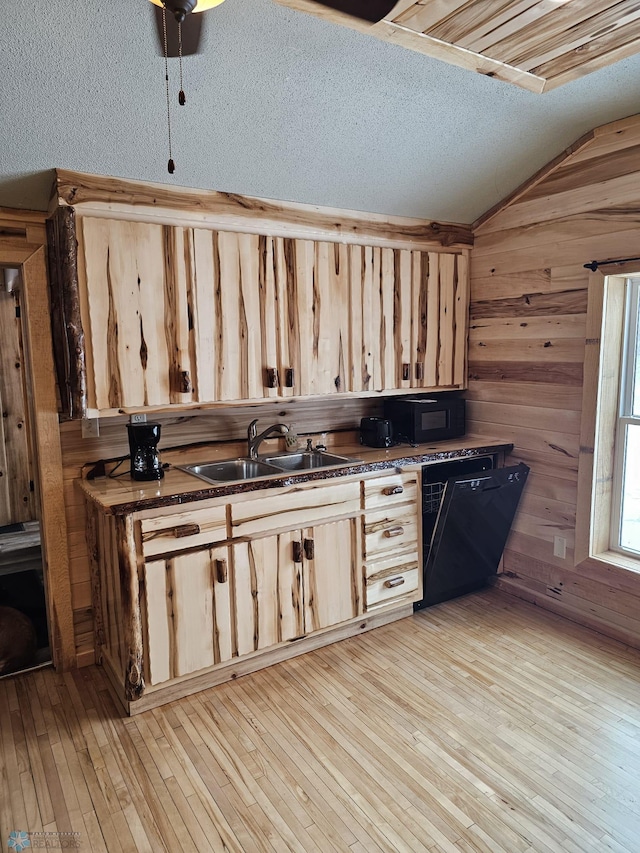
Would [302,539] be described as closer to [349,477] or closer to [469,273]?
[349,477]

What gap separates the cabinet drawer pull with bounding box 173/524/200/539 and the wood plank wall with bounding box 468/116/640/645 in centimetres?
197

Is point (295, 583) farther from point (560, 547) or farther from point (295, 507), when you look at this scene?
point (560, 547)

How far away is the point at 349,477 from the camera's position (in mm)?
2877

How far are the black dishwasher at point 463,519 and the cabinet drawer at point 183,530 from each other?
1156 mm

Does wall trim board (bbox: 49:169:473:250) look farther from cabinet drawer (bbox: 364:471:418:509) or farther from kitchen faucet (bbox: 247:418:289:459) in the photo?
cabinet drawer (bbox: 364:471:418:509)

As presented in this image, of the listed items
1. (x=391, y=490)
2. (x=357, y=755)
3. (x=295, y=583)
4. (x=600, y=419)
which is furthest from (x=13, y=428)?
(x=600, y=419)

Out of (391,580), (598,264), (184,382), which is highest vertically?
(598,264)

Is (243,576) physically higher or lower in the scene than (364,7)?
lower

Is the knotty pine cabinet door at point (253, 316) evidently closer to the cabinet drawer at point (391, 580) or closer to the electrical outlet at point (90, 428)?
the electrical outlet at point (90, 428)

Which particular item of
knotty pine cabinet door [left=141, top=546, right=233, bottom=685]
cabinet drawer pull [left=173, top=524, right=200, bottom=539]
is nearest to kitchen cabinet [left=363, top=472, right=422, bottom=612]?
knotty pine cabinet door [left=141, top=546, right=233, bottom=685]

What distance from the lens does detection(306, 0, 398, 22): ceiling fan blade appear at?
1710mm

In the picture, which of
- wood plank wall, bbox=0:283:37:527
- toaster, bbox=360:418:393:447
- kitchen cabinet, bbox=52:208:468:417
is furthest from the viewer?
wood plank wall, bbox=0:283:37:527

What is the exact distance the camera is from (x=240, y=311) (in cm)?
281

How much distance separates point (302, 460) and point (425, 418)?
2.56 ft
